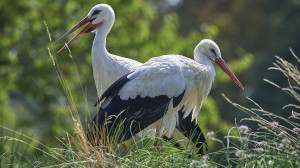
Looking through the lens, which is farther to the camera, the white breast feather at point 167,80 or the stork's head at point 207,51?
the stork's head at point 207,51

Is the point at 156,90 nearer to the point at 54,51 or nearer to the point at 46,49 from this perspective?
the point at 54,51

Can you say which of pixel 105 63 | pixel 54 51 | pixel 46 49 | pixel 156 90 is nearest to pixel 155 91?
pixel 156 90

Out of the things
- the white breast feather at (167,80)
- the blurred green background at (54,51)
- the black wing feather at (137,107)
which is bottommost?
the blurred green background at (54,51)

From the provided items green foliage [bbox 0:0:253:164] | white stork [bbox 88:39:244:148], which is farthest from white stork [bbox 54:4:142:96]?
green foliage [bbox 0:0:253:164]

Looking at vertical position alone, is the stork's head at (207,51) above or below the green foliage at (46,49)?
above

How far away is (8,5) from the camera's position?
13.5m

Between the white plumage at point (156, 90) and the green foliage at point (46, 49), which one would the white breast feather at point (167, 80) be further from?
the green foliage at point (46, 49)

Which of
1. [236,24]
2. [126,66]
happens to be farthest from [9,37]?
[236,24]

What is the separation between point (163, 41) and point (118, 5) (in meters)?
1.29

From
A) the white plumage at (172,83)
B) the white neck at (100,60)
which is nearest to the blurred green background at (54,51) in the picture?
the white neck at (100,60)

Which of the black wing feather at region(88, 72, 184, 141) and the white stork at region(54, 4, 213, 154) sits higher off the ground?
the white stork at region(54, 4, 213, 154)

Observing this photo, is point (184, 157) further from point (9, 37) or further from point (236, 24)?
point (236, 24)

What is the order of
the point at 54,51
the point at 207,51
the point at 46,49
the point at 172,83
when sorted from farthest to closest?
the point at 46,49 → the point at 54,51 → the point at 207,51 → the point at 172,83

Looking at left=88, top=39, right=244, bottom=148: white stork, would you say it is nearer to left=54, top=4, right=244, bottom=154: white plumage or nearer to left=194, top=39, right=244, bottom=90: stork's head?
left=54, top=4, right=244, bottom=154: white plumage
